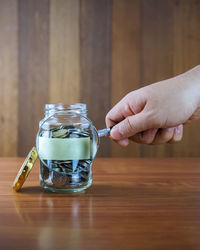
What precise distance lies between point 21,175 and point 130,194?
0.21 m

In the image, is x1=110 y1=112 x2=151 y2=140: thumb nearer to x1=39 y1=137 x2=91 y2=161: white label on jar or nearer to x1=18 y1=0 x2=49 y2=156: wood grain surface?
x1=39 y1=137 x2=91 y2=161: white label on jar

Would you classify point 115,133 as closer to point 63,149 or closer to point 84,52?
point 63,149

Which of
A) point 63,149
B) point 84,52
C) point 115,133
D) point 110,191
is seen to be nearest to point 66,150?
point 63,149

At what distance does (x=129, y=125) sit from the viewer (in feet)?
2.56

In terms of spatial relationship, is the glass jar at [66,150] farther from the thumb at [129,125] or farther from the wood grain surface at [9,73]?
the wood grain surface at [9,73]

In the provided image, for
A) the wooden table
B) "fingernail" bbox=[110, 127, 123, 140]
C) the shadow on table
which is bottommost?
the shadow on table

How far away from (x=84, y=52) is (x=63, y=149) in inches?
61.7

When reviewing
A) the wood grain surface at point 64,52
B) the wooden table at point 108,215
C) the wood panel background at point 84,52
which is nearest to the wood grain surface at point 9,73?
the wood panel background at point 84,52

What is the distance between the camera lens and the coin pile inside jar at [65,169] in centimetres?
58

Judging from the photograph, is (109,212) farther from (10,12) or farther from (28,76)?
(10,12)

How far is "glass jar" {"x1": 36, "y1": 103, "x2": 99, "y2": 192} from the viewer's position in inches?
22.7

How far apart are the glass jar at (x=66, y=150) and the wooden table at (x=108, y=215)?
27mm

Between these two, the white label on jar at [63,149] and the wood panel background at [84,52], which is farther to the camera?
the wood panel background at [84,52]

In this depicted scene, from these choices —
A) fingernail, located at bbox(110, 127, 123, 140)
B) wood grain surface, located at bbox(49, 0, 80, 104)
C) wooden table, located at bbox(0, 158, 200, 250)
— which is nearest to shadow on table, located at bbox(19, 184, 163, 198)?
wooden table, located at bbox(0, 158, 200, 250)
